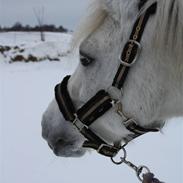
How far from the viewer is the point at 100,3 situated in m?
1.58

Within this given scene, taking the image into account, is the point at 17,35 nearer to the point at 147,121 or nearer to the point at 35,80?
the point at 35,80

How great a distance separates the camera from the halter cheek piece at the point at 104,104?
149 cm

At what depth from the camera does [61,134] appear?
180cm

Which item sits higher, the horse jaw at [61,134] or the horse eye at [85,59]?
the horse eye at [85,59]

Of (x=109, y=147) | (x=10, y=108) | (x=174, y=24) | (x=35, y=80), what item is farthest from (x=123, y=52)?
(x=35, y=80)

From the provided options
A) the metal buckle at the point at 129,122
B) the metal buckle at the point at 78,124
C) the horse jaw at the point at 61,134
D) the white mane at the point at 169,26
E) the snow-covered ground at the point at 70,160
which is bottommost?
the snow-covered ground at the point at 70,160

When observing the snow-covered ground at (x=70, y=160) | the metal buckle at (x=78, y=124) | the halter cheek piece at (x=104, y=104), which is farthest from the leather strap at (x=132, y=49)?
the snow-covered ground at (x=70, y=160)

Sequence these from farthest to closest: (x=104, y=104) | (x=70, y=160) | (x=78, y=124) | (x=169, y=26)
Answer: (x=70, y=160) → (x=78, y=124) → (x=104, y=104) → (x=169, y=26)

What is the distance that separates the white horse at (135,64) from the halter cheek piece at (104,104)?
2cm

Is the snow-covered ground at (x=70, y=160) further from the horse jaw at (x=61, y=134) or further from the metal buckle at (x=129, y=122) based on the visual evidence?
the metal buckle at (x=129, y=122)

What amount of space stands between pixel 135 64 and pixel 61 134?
51cm

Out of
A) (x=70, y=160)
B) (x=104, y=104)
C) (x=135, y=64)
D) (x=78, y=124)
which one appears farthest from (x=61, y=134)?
(x=70, y=160)

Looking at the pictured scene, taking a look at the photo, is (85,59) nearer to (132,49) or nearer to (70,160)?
(132,49)

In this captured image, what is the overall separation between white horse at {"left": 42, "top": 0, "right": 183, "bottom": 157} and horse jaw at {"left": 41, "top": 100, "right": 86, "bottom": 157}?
0.12m
